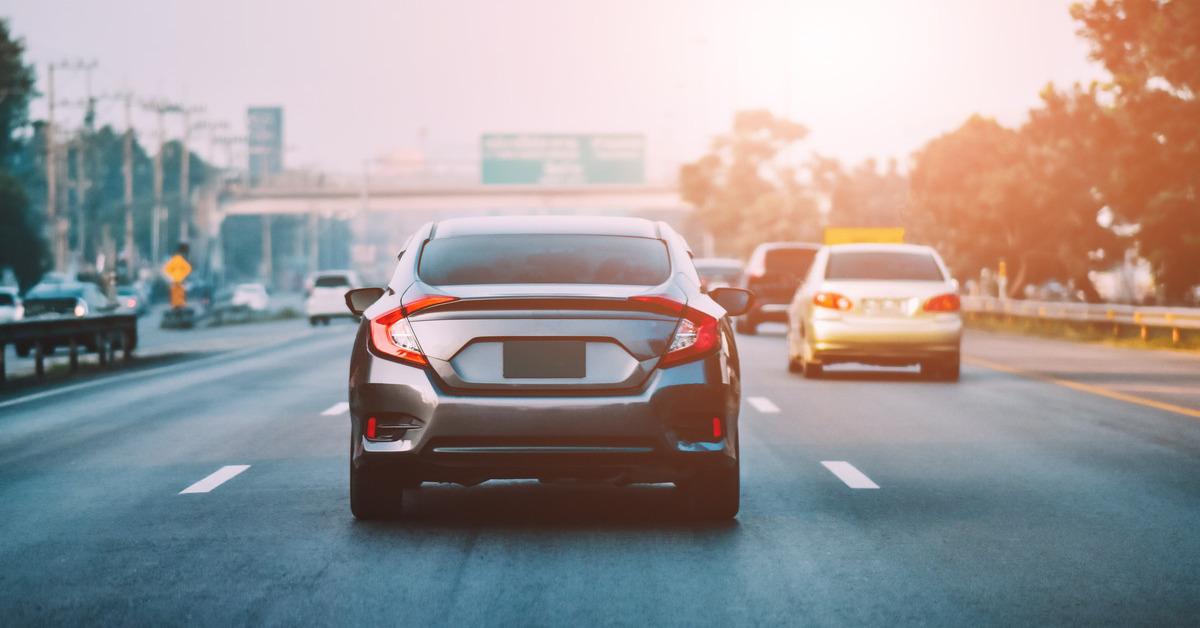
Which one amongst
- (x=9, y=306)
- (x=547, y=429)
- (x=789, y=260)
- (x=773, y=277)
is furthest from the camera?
(x=9, y=306)

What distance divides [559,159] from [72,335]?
46843 mm

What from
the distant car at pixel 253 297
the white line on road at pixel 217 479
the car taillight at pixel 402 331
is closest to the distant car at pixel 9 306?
the white line on road at pixel 217 479

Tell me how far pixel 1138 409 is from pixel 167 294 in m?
88.1

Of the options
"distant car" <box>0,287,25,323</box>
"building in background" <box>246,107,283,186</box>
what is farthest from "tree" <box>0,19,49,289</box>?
"building in background" <box>246,107,283,186</box>

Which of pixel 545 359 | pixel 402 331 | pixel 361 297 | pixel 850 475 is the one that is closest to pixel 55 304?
pixel 361 297

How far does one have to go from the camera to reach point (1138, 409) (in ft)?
51.2

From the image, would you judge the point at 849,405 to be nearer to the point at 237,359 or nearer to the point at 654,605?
the point at 654,605

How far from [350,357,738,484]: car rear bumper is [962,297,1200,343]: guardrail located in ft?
76.5

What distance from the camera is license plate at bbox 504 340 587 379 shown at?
25.1ft

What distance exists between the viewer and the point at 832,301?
18781 millimetres

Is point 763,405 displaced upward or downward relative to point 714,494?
downward

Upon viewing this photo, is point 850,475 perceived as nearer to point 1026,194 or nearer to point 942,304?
point 942,304

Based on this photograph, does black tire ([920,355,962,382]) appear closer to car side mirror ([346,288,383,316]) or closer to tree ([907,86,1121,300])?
car side mirror ([346,288,383,316])

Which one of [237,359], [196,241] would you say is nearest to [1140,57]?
[237,359]
